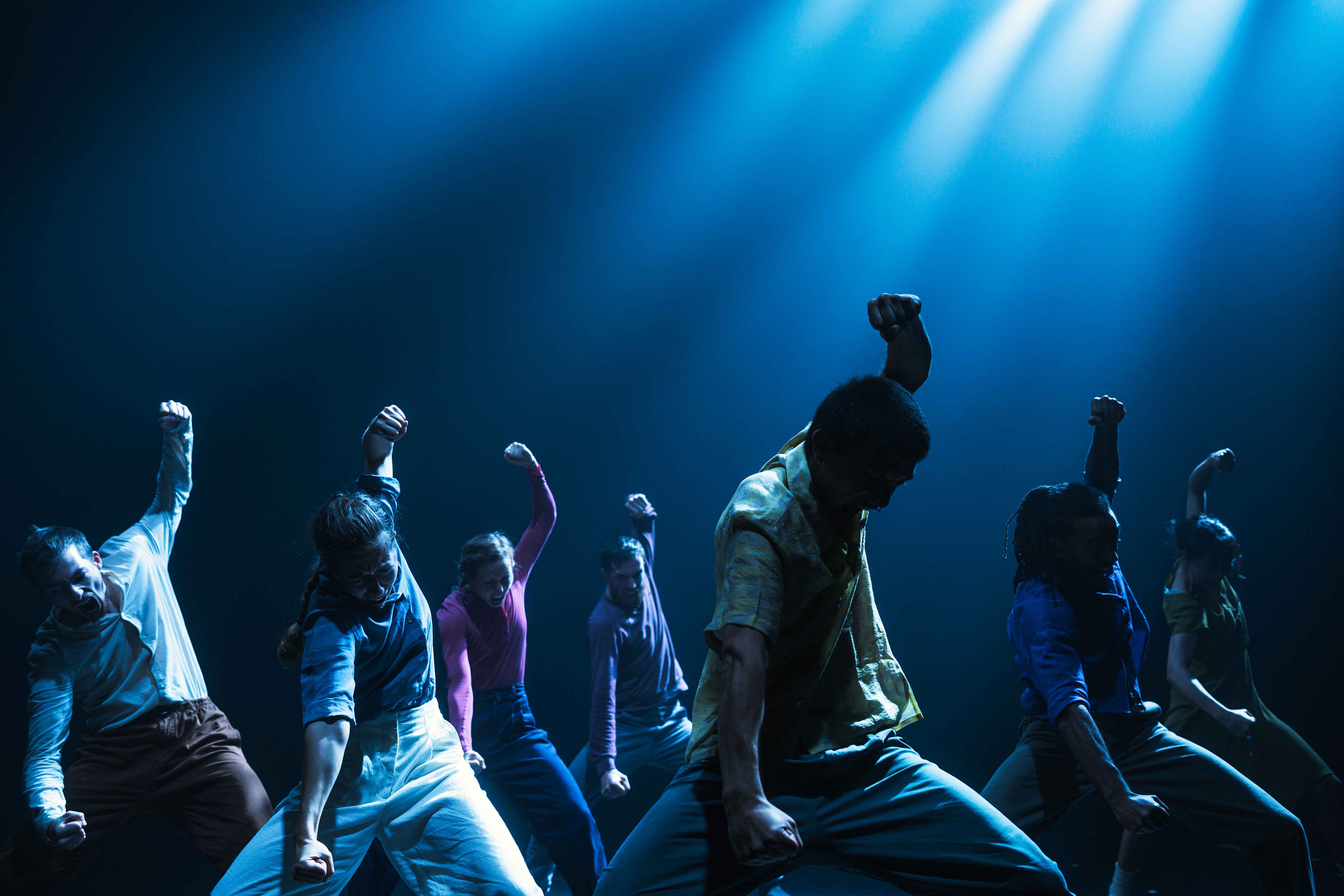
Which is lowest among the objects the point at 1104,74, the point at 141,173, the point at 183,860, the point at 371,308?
the point at 183,860

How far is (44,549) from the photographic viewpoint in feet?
9.04

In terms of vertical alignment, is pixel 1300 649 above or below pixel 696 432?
below

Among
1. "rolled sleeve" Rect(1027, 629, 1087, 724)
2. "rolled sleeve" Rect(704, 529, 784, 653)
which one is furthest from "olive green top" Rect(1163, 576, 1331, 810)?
"rolled sleeve" Rect(704, 529, 784, 653)

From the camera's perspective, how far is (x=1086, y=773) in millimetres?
2141

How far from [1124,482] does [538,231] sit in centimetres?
426

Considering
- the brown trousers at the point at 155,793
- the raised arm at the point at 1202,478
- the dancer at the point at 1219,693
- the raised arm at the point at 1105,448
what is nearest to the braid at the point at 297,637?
the brown trousers at the point at 155,793

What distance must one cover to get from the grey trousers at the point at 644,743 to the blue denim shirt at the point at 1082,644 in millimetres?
1962

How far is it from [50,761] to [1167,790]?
340 cm

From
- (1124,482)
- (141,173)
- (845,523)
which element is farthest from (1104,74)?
(141,173)

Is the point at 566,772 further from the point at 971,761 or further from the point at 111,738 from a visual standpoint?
the point at 971,761

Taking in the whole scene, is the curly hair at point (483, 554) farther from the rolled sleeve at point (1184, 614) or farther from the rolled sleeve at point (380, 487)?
the rolled sleeve at point (1184, 614)

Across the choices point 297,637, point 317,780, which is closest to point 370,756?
point 317,780

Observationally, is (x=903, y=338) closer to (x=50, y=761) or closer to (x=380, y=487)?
(x=380, y=487)

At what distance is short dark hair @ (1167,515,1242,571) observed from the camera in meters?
3.56
